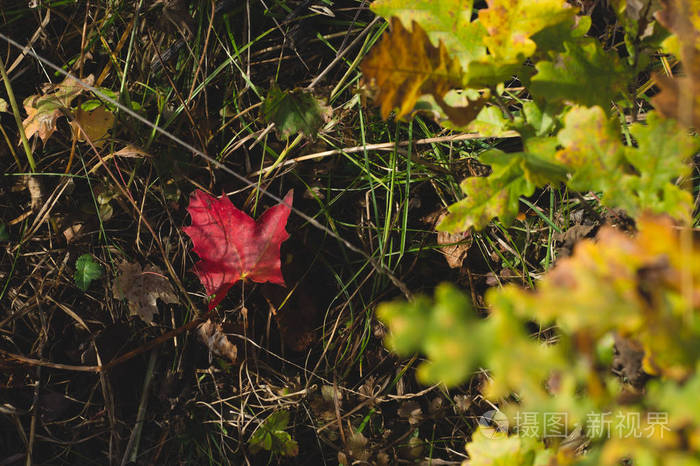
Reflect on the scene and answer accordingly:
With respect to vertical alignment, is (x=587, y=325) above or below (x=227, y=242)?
above

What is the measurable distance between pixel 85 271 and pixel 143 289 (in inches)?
7.8

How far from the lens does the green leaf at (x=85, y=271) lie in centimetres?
167

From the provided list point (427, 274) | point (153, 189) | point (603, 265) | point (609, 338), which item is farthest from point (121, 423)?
point (603, 265)

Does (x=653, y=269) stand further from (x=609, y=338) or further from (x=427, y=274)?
(x=427, y=274)

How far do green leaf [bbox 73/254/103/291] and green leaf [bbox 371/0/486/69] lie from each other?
3.82ft

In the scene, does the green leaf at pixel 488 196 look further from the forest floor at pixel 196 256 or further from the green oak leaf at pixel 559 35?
the forest floor at pixel 196 256

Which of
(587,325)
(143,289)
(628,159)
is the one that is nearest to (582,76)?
(628,159)

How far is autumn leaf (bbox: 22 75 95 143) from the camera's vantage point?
1635 mm

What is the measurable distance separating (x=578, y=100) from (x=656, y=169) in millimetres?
203

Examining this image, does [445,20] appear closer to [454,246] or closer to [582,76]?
[582,76]

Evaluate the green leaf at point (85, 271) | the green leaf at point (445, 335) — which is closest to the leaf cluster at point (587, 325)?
the green leaf at point (445, 335)

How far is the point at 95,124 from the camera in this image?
168cm

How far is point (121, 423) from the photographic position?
1.66 metres

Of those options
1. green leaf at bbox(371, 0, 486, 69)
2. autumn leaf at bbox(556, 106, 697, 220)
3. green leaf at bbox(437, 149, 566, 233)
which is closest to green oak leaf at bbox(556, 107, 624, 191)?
autumn leaf at bbox(556, 106, 697, 220)
